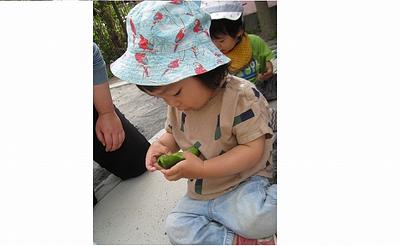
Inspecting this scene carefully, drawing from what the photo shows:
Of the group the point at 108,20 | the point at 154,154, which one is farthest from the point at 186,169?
the point at 108,20

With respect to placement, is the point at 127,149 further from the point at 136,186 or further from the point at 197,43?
the point at 197,43

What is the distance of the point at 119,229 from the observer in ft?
3.58

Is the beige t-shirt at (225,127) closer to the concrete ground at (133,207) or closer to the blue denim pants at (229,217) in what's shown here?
the blue denim pants at (229,217)

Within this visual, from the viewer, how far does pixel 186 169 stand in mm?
806

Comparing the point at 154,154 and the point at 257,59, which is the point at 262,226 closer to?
the point at 154,154

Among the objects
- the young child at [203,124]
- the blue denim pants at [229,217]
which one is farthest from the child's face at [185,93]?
the blue denim pants at [229,217]

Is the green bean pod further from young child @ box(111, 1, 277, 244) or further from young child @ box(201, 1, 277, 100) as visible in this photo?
young child @ box(201, 1, 277, 100)

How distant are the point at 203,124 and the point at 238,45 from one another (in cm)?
64

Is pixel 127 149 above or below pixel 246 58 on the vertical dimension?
below

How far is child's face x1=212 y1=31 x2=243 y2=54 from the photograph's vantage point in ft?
4.34

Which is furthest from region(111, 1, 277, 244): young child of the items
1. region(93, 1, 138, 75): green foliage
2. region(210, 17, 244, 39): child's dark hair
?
region(93, 1, 138, 75): green foliage

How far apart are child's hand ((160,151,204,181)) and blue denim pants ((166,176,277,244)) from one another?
0.15 meters

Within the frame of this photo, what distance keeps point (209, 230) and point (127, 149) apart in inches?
18.7
